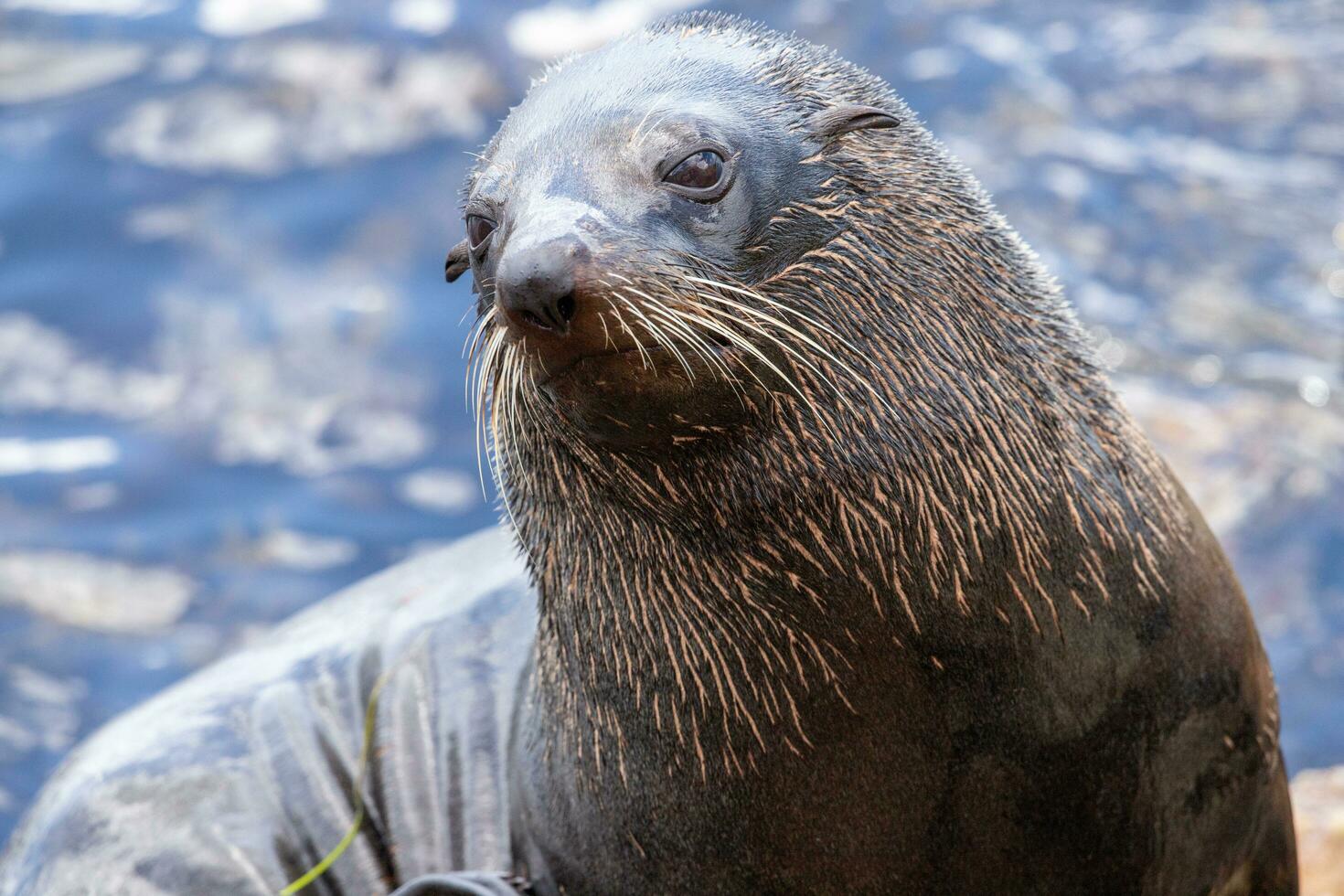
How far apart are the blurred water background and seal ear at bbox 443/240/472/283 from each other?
209 inches

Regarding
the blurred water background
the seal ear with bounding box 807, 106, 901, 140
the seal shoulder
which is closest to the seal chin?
the seal ear with bounding box 807, 106, 901, 140

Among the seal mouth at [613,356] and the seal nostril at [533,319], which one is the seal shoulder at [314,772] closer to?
the seal mouth at [613,356]

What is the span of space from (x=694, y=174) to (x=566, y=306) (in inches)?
20.0

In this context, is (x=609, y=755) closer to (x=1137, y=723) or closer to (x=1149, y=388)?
(x=1137, y=723)

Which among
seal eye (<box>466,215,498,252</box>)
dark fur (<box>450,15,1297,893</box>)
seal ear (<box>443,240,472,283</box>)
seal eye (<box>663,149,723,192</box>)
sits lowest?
dark fur (<box>450,15,1297,893</box>)

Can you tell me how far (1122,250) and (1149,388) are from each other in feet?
6.39

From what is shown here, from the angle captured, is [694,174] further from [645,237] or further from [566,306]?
[566,306]

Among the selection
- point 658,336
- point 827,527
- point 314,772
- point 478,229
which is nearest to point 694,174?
point 658,336

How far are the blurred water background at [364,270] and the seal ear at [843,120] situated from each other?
5224mm

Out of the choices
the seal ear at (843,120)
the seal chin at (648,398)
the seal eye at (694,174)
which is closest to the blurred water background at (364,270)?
the seal ear at (843,120)

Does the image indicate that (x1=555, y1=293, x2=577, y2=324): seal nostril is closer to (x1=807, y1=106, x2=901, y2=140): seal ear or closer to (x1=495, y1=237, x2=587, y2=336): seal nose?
(x1=495, y1=237, x2=587, y2=336): seal nose

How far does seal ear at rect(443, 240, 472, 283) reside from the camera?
428cm

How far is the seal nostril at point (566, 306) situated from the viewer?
3.30 meters

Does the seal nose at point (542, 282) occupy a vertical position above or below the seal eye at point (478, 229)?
below
